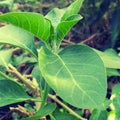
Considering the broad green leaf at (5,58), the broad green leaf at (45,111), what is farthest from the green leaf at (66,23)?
the broad green leaf at (5,58)

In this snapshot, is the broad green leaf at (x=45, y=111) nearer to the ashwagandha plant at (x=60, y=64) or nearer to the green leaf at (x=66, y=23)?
the ashwagandha plant at (x=60, y=64)

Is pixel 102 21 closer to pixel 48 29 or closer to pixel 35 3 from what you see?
pixel 35 3

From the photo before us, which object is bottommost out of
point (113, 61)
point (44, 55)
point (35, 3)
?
point (35, 3)

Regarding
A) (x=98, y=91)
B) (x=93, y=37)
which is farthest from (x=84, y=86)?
(x=93, y=37)

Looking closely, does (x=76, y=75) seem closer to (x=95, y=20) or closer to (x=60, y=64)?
(x=60, y=64)

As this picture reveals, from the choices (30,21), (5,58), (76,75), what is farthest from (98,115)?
(5,58)

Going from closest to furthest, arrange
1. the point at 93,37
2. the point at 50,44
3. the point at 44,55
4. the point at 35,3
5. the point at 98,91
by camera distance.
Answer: the point at 98,91
the point at 44,55
the point at 50,44
the point at 93,37
the point at 35,3
